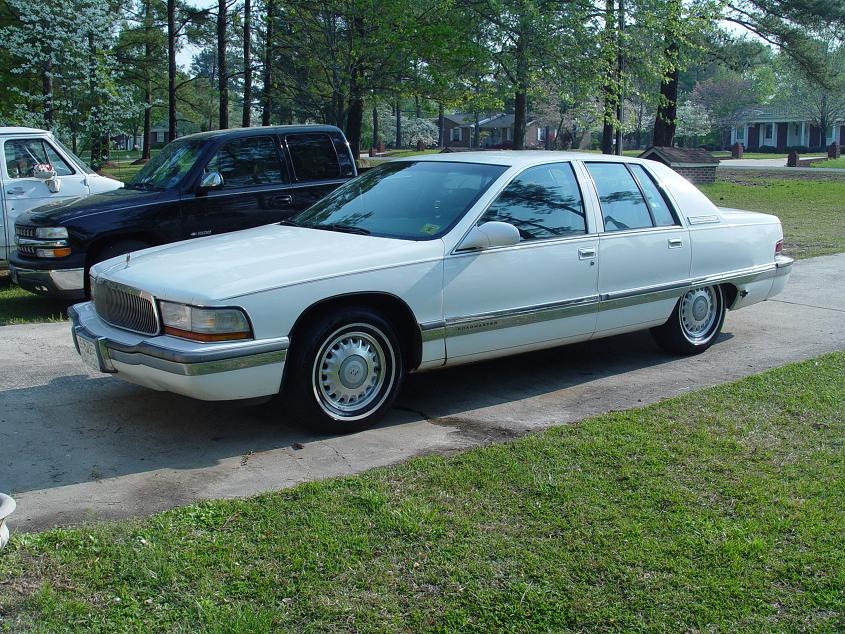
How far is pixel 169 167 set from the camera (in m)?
10.0

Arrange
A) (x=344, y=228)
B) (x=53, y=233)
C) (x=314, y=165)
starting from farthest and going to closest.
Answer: (x=314, y=165)
(x=53, y=233)
(x=344, y=228)

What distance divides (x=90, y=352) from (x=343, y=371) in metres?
1.52

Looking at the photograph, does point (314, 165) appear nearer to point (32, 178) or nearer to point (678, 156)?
point (32, 178)

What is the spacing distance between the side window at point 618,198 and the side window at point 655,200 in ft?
0.23

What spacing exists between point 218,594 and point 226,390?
66.0 inches

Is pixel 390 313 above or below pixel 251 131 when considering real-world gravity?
below

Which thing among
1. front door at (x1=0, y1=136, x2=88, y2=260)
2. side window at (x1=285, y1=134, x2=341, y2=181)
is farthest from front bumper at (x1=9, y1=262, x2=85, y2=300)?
side window at (x1=285, y1=134, x2=341, y2=181)

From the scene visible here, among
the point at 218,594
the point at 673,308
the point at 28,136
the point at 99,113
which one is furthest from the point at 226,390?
the point at 99,113

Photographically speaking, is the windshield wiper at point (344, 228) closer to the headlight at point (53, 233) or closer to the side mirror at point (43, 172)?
the headlight at point (53, 233)

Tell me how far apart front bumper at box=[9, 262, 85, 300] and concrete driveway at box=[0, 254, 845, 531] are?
0.82 meters

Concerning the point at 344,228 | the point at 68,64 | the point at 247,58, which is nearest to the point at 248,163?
the point at 344,228

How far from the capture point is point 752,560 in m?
3.86

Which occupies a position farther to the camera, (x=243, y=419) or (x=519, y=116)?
(x=519, y=116)

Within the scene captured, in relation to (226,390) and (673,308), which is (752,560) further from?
(673,308)
